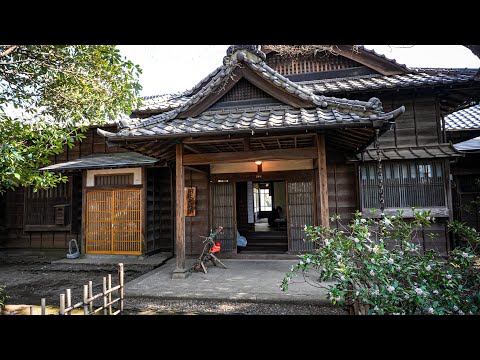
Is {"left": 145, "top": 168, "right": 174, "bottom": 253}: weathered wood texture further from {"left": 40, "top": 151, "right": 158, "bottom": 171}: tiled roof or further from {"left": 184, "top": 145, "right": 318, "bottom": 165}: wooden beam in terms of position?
{"left": 184, "top": 145, "right": 318, "bottom": 165}: wooden beam

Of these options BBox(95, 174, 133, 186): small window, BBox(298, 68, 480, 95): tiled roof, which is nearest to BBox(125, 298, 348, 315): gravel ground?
BBox(95, 174, 133, 186): small window

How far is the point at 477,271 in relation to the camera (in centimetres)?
308

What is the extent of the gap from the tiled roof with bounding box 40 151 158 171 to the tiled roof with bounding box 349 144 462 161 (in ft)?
23.1

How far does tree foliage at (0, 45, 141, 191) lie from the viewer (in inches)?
172

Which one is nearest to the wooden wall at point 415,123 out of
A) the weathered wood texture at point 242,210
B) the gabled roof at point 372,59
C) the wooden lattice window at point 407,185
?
the wooden lattice window at point 407,185

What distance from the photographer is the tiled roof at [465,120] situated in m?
10.3

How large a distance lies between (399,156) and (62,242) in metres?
13.2

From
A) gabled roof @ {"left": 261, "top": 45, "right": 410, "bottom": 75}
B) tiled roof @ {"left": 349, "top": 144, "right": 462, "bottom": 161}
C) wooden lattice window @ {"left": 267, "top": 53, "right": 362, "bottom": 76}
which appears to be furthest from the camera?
wooden lattice window @ {"left": 267, "top": 53, "right": 362, "bottom": 76}

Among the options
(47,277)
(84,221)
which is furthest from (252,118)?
(47,277)

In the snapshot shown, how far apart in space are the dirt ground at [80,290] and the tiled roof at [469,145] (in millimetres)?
8414

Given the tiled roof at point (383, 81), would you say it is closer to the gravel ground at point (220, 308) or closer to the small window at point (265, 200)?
the gravel ground at point (220, 308)

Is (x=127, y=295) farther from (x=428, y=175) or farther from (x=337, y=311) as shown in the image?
(x=428, y=175)

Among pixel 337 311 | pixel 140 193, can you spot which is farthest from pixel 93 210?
pixel 337 311

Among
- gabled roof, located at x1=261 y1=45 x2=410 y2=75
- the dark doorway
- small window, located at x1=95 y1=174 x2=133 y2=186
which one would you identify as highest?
gabled roof, located at x1=261 y1=45 x2=410 y2=75
